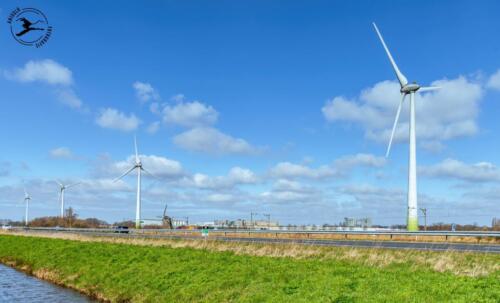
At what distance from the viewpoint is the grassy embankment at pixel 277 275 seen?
1521 cm

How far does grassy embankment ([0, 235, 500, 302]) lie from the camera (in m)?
15.2

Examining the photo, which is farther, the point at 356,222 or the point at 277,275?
the point at 356,222

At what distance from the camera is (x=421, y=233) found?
137ft

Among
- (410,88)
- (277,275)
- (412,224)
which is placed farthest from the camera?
(410,88)

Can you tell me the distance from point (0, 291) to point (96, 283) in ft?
17.2

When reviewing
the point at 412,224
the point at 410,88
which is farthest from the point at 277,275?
the point at 410,88

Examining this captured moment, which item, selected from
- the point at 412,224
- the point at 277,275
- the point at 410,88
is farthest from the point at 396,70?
the point at 277,275

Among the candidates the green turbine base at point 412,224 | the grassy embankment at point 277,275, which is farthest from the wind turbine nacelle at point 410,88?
the grassy embankment at point 277,275

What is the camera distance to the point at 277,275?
19.5 metres

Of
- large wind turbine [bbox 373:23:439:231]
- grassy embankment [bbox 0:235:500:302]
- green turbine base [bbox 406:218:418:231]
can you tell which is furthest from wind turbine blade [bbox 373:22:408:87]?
grassy embankment [bbox 0:235:500:302]

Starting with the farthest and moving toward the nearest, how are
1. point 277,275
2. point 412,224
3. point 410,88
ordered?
point 410,88 → point 412,224 → point 277,275

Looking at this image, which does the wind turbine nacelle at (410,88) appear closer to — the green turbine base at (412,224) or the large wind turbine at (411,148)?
the large wind turbine at (411,148)

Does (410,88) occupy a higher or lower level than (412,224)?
higher

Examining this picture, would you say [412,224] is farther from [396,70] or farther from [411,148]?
[396,70]
